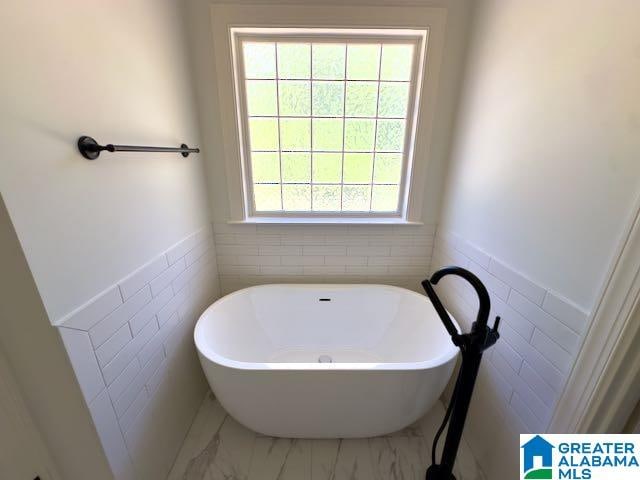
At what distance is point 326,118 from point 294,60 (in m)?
0.37

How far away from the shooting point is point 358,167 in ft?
5.67

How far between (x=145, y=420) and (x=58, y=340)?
58 cm

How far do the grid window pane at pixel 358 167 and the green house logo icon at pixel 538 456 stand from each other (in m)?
1.47

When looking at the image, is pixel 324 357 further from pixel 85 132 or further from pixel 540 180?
pixel 85 132

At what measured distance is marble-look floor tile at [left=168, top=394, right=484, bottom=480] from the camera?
1.22 metres

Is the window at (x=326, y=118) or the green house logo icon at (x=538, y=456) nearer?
the green house logo icon at (x=538, y=456)

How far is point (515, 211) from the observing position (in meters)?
1.07

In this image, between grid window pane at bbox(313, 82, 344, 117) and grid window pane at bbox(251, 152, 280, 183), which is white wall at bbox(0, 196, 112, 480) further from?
grid window pane at bbox(313, 82, 344, 117)

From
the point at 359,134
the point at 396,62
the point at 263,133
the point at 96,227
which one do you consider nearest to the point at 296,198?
the point at 263,133

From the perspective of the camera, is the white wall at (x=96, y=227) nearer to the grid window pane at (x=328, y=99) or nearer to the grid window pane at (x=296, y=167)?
the grid window pane at (x=296, y=167)

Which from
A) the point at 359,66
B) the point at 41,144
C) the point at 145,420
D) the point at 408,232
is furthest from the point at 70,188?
the point at 408,232

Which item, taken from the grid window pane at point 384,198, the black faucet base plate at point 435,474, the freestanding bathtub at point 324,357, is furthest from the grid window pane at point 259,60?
the black faucet base plate at point 435,474

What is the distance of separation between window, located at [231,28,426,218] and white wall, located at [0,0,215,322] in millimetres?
475

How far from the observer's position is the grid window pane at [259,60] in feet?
4.89
